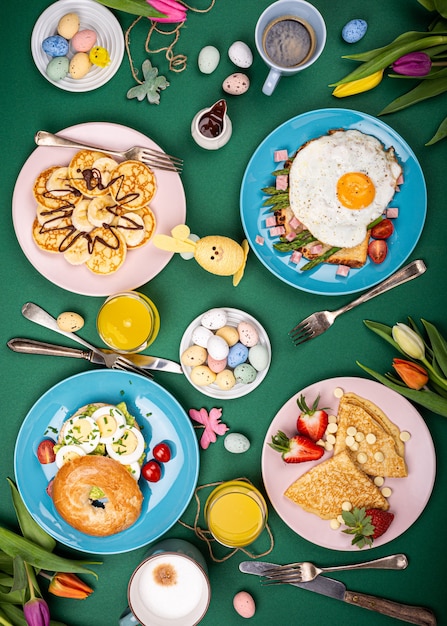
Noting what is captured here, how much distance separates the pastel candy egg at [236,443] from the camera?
1898 millimetres

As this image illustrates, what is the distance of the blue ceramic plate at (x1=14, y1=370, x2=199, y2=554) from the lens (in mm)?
1888

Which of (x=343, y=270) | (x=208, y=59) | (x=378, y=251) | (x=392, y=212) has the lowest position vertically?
(x=343, y=270)

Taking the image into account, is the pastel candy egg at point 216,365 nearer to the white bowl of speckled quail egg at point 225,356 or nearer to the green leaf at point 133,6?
the white bowl of speckled quail egg at point 225,356

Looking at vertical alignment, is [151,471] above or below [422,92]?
below

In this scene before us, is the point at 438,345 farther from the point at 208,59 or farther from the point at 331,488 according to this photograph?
the point at 208,59

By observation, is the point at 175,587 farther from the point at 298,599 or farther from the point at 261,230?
the point at 261,230

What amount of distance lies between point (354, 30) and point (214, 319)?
108 cm

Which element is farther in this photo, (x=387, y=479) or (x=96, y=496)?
(x=387, y=479)

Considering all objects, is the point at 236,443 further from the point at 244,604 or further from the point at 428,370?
the point at 428,370

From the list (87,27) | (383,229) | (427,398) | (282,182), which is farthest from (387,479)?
(87,27)

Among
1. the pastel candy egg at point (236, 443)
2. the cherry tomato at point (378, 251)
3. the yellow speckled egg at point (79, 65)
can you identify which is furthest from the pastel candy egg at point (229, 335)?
the yellow speckled egg at point (79, 65)

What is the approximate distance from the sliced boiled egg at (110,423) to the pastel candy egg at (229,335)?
426 millimetres

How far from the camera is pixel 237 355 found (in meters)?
1.87

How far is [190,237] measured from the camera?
1896 mm
